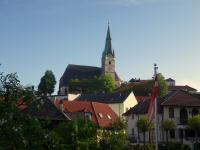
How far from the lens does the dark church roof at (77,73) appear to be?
179875 millimetres

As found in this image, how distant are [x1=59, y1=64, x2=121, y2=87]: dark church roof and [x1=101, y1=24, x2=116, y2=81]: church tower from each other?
3.10 metres

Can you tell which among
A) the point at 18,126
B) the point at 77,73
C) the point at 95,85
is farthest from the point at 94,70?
the point at 18,126

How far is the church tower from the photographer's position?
190m

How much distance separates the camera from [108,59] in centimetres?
19338

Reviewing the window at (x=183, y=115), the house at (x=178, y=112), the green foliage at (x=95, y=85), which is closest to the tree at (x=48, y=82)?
the green foliage at (x=95, y=85)

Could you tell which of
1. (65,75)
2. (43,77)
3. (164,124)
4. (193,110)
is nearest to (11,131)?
(164,124)

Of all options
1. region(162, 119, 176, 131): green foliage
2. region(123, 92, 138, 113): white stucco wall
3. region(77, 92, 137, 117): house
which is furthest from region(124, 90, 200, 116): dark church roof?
region(123, 92, 138, 113): white stucco wall

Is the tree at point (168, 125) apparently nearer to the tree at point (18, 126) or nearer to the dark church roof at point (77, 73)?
the tree at point (18, 126)

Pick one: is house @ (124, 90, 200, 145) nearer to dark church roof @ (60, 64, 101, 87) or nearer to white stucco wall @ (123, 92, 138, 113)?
white stucco wall @ (123, 92, 138, 113)

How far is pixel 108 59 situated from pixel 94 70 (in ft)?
29.4

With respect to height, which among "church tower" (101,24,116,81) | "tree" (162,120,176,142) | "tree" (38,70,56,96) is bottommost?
"tree" (162,120,176,142)

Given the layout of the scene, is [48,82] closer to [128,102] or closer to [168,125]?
[128,102]

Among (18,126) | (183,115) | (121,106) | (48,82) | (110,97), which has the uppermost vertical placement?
(48,82)

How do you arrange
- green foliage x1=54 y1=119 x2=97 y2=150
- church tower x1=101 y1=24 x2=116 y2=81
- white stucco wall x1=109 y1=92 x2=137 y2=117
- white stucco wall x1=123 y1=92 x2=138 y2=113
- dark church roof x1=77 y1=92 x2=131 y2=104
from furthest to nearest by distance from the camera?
church tower x1=101 y1=24 x2=116 y2=81 → dark church roof x1=77 y1=92 x2=131 y2=104 → white stucco wall x1=123 y1=92 x2=138 y2=113 → white stucco wall x1=109 y1=92 x2=137 y2=117 → green foliage x1=54 y1=119 x2=97 y2=150
